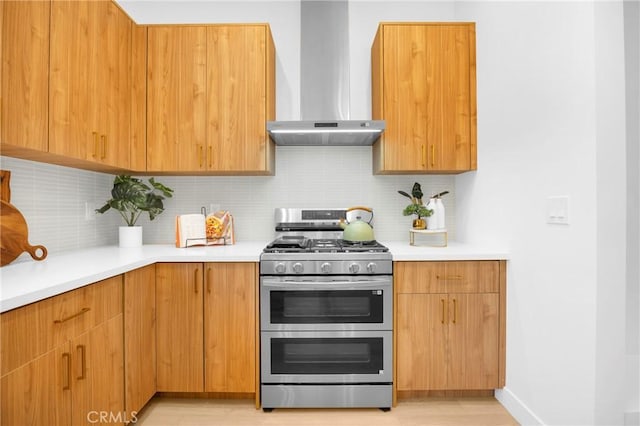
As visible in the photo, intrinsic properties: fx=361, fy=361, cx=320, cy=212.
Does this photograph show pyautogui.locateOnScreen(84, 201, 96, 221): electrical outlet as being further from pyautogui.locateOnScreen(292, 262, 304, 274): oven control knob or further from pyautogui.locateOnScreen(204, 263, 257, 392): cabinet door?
pyautogui.locateOnScreen(292, 262, 304, 274): oven control knob

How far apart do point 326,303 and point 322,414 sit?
630 millimetres

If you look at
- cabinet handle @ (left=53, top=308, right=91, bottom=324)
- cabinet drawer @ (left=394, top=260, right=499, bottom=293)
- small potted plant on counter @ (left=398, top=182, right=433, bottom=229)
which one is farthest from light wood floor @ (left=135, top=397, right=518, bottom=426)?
small potted plant on counter @ (left=398, top=182, right=433, bottom=229)

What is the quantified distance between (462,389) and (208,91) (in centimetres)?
245

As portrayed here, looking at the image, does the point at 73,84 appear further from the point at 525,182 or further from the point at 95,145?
the point at 525,182

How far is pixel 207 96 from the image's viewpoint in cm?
240

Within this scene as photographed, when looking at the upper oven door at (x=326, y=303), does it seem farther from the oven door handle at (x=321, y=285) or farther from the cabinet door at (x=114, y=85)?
the cabinet door at (x=114, y=85)

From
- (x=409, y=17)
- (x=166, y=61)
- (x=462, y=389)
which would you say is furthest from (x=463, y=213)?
(x=166, y=61)

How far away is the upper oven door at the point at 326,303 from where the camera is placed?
2.06 meters

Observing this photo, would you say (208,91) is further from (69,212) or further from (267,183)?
(69,212)

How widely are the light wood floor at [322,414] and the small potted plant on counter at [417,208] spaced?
3.73 feet

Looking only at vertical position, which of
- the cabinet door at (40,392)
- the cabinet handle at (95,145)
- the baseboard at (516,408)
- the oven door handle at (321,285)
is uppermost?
the cabinet handle at (95,145)

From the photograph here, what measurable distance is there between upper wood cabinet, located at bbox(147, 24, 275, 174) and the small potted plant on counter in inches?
41.5

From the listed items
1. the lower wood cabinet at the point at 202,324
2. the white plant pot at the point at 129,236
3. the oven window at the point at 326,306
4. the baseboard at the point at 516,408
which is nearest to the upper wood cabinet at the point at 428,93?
the oven window at the point at 326,306

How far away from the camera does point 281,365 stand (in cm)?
207
